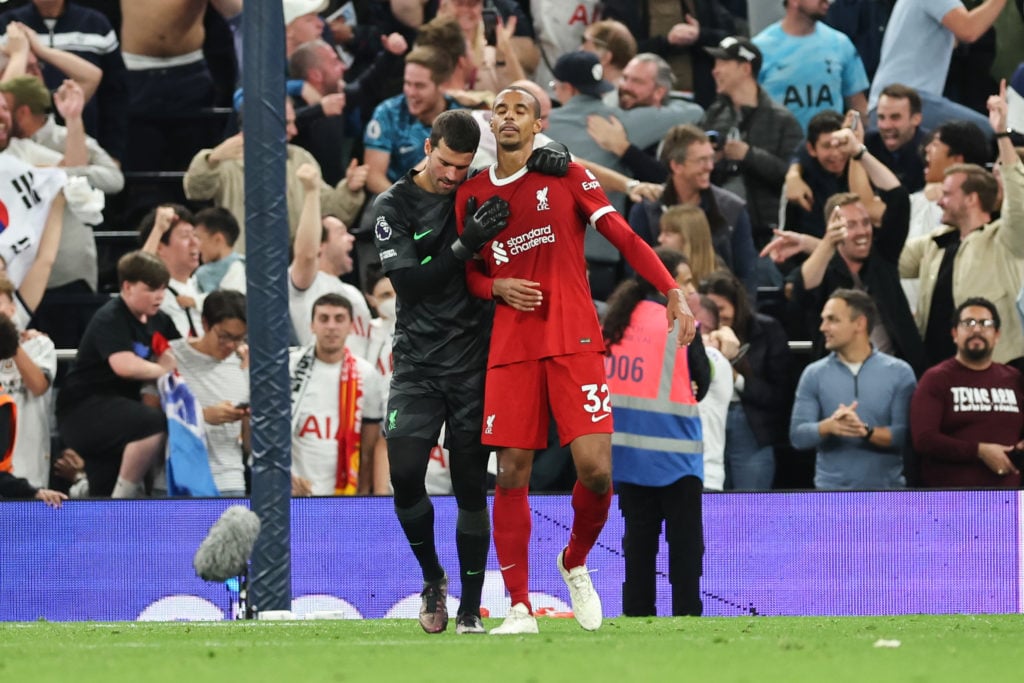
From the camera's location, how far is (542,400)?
303 inches

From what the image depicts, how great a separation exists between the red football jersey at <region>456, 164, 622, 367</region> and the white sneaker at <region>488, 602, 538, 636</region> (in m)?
1.06

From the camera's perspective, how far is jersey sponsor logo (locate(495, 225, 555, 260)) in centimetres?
766

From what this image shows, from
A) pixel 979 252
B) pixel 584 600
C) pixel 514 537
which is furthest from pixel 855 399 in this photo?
pixel 514 537

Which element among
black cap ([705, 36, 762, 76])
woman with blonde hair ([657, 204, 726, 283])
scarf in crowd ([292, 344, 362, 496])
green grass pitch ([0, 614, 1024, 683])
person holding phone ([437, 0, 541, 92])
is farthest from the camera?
person holding phone ([437, 0, 541, 92])

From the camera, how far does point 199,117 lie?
14.8m

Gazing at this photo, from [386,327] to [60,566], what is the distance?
8.79 feet

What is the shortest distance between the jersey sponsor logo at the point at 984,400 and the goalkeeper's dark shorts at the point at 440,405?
4.18 m

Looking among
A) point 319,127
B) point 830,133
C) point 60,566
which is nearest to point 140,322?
point 60,566

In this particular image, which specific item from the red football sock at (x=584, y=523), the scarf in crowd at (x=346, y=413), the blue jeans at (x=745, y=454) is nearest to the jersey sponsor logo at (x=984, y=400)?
the blue jeans at (x=745, y=454)

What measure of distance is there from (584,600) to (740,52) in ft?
21.5

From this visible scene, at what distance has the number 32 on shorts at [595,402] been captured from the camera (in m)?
7.60

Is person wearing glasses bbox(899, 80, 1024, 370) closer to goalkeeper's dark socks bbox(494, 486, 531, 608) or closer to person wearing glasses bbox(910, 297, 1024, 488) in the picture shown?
person wearing glasses bbox(910, 297, 1024, 488)

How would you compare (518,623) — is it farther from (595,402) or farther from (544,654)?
(544,654)

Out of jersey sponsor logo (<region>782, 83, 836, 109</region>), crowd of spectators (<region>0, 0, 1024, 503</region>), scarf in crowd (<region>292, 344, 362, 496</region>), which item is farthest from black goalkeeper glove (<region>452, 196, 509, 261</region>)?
jersey sponsor logo (<region>782, 83, 836, 109</region>)
